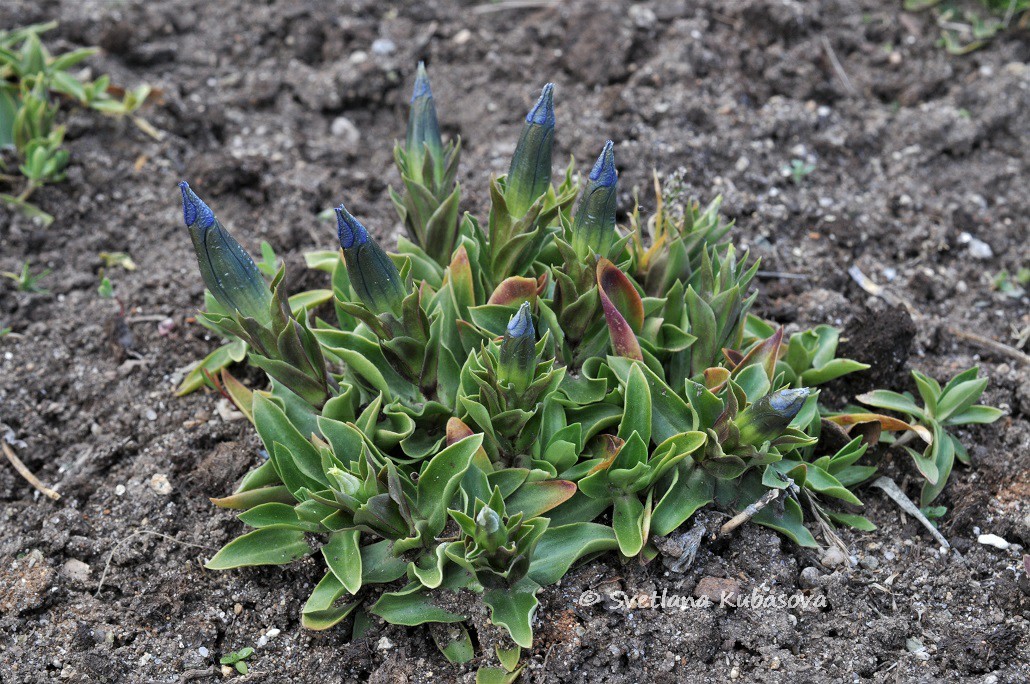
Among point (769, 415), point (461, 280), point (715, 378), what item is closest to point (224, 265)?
point (461, 280)

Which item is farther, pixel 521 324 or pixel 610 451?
pixel 610 451

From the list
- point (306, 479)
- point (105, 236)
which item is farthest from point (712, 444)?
point (105, 236)

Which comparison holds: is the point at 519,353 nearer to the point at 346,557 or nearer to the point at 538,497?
the point at 538,497

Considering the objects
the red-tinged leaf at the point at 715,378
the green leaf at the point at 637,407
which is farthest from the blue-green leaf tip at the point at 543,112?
the red-tinged leaf at the point at 715,378

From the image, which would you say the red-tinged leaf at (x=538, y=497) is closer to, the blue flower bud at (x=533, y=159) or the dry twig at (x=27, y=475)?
the blue flower bud at (x=533, y=159)

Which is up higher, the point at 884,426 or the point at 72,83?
the point at 72,83

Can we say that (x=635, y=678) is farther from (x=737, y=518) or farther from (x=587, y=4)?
(x=587, y=4)
